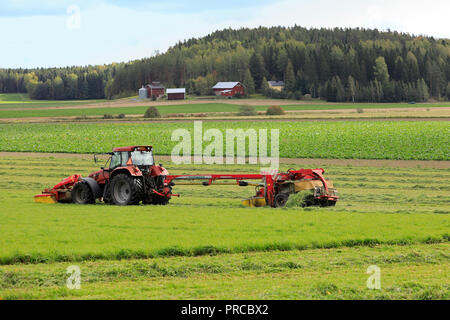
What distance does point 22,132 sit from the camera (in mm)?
65938

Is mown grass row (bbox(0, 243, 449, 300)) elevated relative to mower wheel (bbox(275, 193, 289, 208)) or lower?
elevated

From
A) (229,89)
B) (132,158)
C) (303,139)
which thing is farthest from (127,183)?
(229,89)

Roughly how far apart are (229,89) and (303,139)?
94162 millimetres

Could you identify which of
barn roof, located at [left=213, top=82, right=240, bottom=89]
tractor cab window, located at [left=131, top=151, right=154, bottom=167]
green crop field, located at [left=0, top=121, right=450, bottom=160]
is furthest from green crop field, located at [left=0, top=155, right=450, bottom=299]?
barn roof, located at [left=213, top=82, right=240, bottom=89]

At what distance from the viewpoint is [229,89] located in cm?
14362

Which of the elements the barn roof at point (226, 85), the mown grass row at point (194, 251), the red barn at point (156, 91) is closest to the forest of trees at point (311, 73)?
the barn roof at point (226, 85)

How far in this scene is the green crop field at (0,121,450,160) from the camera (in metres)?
42.7

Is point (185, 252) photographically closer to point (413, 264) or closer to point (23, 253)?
point (23, 253)

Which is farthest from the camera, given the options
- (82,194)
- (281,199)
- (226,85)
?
(226,85)

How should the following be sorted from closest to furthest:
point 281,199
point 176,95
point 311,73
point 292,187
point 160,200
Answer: point 292,187 < point 281,199 < point 160,200 < point 311,73 < point 176,95

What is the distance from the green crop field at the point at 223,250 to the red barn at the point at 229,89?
12125 centimetres

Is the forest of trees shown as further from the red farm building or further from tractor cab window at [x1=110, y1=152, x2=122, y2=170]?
tractor cab window at [x1=110, y1=152, x2=122, y2=170]

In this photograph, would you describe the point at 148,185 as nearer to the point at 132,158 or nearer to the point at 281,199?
the point at 132,158
